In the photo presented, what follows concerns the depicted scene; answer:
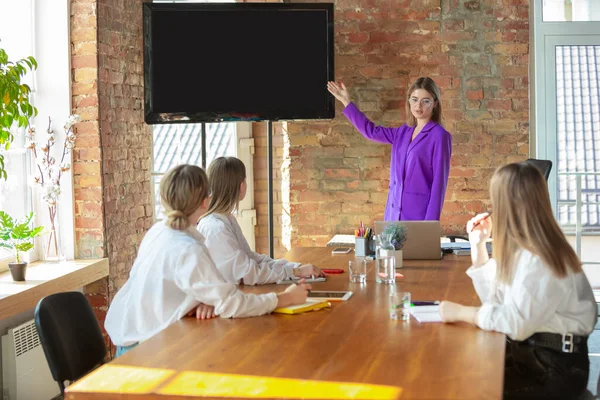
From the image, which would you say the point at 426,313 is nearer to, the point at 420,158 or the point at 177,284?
the point at 177,284

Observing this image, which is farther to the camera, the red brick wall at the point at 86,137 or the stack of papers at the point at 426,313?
the red brick wall at the point at 86,137

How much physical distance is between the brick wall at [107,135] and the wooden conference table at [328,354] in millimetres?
2004

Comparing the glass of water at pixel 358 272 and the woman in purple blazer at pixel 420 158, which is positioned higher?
the woman in purple blazer at pixel 420 158

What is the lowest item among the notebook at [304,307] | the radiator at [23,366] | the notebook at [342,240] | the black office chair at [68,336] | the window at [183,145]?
the radiator at [23,366]

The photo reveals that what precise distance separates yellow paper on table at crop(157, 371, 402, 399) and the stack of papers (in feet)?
2.39

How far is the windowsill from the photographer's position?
3.69m

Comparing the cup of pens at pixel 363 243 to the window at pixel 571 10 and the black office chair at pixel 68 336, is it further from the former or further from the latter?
the window at pixel 571 10

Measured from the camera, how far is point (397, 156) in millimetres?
5113

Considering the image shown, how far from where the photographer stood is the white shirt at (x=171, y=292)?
8.90 ft

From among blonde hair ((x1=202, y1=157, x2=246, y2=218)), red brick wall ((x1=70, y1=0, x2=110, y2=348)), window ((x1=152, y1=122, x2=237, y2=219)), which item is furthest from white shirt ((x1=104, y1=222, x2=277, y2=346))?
window ((x1=152, y1=122, x2=237, y2=219))

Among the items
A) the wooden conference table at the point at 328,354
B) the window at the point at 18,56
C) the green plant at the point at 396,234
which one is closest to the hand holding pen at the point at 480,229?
the wooden conference table at the point at 328,354

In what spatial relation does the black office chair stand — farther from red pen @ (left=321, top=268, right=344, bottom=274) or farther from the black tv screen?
the black tv screen

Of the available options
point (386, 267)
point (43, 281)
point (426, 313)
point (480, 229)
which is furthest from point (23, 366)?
point (480, 229)

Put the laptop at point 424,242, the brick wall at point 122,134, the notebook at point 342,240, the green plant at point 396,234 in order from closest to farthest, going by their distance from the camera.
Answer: the green plant at point 396,234, the laptop at point 424,242, the brick wall at point 122,134, the notebook at point 342,240
